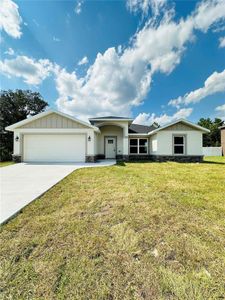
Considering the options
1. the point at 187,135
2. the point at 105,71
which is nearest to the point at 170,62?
the point at 105,71

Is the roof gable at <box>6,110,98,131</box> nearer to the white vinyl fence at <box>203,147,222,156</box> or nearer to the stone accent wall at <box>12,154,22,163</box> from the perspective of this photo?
the stone accent wall at <box>12,154,22,163</box>

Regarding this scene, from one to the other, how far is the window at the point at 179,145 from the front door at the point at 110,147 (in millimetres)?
5846

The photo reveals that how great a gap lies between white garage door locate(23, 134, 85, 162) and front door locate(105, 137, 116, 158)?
12.5 feet

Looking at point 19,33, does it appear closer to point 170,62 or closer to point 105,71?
point 105,71

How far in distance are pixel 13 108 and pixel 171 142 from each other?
2616cm

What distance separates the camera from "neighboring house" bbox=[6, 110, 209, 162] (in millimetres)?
12938

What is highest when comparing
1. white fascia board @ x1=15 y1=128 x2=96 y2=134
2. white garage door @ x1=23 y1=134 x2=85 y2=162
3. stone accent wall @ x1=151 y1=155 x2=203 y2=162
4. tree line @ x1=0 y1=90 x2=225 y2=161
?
tree line @ x1=0 y1=90 x2=225 y2=161

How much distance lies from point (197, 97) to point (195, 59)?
9.26 m

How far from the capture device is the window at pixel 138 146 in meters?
16.4

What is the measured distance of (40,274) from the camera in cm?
194

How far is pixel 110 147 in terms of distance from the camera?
16.5 metres

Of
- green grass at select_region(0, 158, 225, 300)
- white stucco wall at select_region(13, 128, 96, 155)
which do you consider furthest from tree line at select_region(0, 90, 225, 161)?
green grass at select_region(0, 158, 225, 300)

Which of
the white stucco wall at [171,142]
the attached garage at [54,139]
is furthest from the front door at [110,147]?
the white stucco wall at [171,142]

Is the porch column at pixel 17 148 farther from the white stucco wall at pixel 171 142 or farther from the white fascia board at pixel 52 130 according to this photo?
the white stucco wall at pixel 171 142
